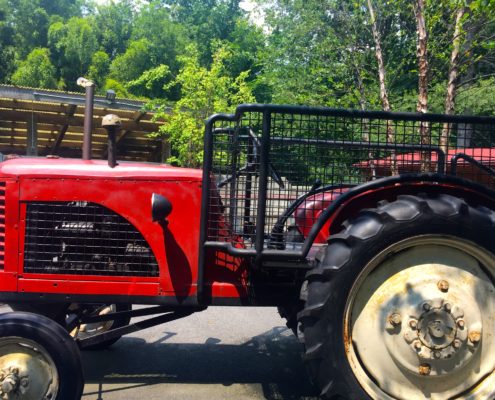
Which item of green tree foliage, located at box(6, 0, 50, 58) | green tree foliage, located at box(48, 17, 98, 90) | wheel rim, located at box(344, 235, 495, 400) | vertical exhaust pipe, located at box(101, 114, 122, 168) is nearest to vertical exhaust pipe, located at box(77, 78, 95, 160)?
vertical exhaust pipe, located at box(101, 114, 122, 168)

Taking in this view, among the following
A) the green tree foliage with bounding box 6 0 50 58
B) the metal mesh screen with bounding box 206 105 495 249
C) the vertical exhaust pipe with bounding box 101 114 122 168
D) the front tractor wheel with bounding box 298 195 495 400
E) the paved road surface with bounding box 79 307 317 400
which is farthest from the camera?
the green tree foliage with bounding box 6 0 50 58

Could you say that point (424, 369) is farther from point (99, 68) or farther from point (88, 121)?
point (99, 68)

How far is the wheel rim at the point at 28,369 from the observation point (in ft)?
9.37

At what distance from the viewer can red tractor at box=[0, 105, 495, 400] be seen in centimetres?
281

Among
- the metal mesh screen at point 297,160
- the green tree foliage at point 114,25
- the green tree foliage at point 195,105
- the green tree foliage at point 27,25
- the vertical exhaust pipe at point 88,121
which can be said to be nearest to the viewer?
the metal mesh screen at point 297,160

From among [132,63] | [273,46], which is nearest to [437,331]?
[273,46]

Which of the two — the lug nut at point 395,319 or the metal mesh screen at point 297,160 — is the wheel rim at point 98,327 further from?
the lug nut at point 395,319

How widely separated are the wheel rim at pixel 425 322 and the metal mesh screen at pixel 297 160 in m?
0.63

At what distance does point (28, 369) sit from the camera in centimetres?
288

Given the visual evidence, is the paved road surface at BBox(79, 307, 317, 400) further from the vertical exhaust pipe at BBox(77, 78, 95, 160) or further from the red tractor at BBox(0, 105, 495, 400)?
the vertical exhaust pipe at BBox(77, 78, 95, 160)

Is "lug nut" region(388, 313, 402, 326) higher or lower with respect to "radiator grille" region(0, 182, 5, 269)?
lower

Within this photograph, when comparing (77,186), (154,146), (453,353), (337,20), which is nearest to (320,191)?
(453,353)

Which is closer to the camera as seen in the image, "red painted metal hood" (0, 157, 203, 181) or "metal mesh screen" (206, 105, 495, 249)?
"metal mesh screen" (206, 105, 495, 249)

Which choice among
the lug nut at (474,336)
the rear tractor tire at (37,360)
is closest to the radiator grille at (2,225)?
the rear tractor tire at (37,360)
